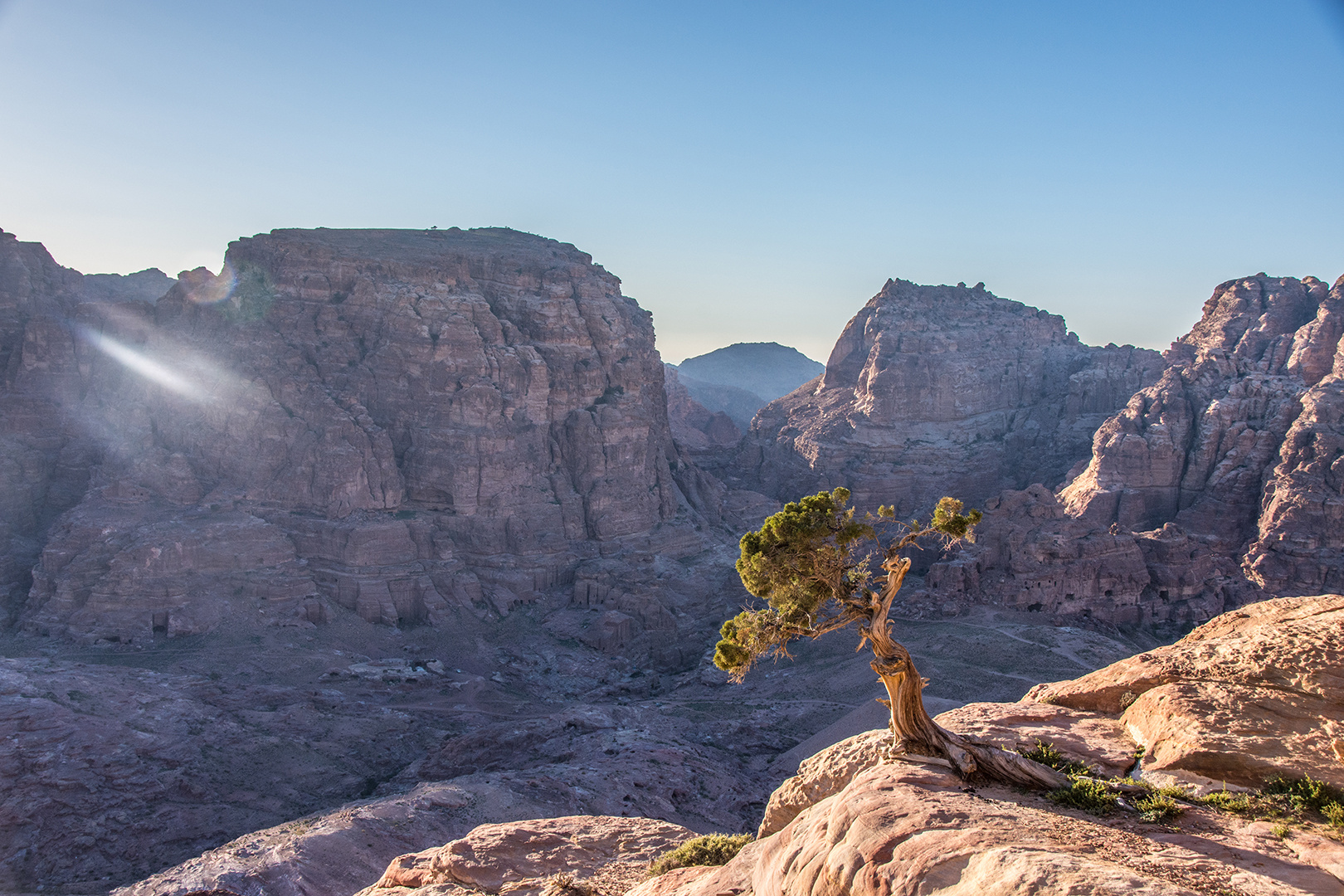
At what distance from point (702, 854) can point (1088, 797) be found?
12509 mm

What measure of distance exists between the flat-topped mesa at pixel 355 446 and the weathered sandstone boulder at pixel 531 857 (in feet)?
139

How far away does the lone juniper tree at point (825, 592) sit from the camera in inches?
742

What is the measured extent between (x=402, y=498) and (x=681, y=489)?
34145mm

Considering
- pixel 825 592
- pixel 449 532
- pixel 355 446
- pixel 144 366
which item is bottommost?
pixel 449 532

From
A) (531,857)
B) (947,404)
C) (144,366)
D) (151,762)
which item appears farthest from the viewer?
(947,404)

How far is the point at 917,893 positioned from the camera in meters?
12.3

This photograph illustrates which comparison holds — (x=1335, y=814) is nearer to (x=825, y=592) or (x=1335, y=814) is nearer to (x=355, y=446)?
(x=825, y=592)

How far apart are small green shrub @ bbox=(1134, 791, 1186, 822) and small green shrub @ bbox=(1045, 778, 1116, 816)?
48cm

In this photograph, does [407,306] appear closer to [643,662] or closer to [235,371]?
[235,371]

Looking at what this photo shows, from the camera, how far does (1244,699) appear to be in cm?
1808

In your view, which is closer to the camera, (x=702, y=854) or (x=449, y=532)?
(x=702, y=854)

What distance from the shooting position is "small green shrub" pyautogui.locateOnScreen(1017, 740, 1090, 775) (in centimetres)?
1755

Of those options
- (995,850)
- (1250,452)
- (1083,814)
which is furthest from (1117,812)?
(1250,452)

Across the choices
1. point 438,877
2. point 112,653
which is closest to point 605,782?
point 438,877
